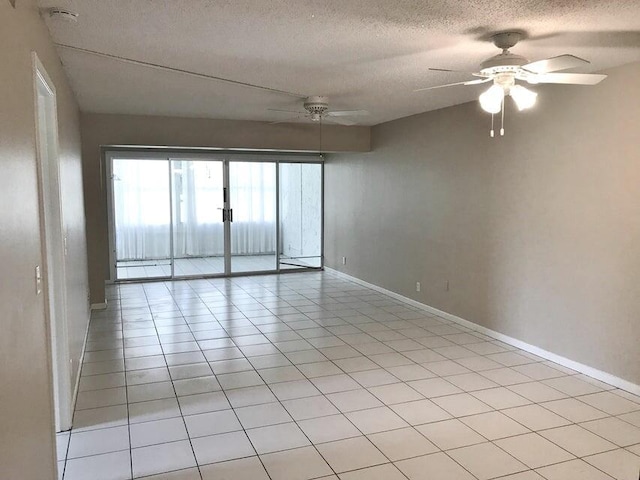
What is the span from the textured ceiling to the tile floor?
237cm

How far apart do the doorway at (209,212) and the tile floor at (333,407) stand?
331 cm

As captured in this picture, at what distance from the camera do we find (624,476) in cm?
257

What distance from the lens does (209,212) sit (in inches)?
343

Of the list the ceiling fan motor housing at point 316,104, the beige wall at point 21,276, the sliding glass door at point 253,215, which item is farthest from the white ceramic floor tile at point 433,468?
the sliding glass door at point 253,215

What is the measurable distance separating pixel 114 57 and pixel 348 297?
4310 mm

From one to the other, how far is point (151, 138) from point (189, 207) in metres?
2.52

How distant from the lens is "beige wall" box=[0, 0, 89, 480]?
1.52 metres

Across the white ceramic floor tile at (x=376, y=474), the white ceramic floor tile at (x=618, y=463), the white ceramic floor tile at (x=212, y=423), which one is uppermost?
the white ceramic floor tile at (x=212, y=423)

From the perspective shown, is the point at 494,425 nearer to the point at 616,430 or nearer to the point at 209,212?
the point at 616,430

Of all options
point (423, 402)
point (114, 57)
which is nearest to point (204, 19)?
point (114, 57)

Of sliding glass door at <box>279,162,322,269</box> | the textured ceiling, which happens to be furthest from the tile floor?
sliding glass door at <box>279,162,322,269</box>

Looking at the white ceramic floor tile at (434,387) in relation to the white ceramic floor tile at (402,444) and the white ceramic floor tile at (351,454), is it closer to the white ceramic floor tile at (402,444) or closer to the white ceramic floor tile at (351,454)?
the white ceramic floor tile at (402,444)

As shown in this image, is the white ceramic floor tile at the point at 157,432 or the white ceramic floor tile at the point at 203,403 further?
the white ceramic floor tile at the point at 203,403

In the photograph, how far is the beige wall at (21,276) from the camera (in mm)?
1524
